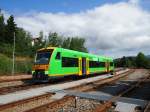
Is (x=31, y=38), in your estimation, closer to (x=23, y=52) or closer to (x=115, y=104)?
(x=23, y=52)

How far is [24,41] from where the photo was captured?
95.2 meters

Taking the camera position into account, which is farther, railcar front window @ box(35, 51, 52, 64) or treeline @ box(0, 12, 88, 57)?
treeline @ box(0, 12, 88, 57)

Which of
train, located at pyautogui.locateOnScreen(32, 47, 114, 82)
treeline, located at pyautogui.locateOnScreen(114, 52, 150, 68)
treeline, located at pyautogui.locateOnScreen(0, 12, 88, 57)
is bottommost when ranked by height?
train, located at pyautogui.locateOnScreen(32, 47, 114, 82)

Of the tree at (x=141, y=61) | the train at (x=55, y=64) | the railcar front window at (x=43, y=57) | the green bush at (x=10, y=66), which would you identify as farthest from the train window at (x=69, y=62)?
the tree at (x=141, y=61)

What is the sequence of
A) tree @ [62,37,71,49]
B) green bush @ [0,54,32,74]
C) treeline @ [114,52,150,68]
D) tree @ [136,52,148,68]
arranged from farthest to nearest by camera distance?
1. tree @ [136,52,148,68]
2. treeline @ [114,52,150,68]
3. tree @ [62,37,71,49]
4. green bush @ [0,54,32,74]

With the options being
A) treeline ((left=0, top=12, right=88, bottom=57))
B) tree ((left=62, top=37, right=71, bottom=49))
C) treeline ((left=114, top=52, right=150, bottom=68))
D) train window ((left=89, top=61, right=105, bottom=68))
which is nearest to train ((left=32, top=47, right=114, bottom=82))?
train window ((left=89, top=61, right=105, bottom=68))

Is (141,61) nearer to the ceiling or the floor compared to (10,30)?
nearer to the floor

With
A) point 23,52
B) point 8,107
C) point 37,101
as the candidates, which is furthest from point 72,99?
point 23,52

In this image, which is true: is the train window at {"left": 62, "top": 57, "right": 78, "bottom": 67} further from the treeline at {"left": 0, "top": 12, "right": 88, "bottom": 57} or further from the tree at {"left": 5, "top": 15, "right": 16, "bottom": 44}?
the tree at {"left": 5, "top": 15, "right": 16, "bottom": 44}

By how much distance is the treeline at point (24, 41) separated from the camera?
76.5 meters

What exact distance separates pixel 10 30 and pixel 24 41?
13009 millimetres

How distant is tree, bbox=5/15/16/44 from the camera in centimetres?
8163

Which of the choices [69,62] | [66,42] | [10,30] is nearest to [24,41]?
[10,30]

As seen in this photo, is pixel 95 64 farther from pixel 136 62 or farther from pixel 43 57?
pixel 136 62
